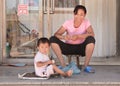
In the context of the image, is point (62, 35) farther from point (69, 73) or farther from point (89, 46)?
point (69, 73)

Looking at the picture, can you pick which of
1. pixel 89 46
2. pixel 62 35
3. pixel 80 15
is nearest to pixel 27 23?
pixel 62 35

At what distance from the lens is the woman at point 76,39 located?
5692mm

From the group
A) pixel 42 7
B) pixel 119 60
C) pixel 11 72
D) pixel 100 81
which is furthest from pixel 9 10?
pixel 100 81

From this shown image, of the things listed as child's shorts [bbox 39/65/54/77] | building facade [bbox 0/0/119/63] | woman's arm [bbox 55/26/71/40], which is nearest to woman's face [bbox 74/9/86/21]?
woman's arm [bbox 55/26/71/40]

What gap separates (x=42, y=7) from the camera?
714 cm

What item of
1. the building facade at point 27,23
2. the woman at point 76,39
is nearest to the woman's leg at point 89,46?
the woman at point 76,39

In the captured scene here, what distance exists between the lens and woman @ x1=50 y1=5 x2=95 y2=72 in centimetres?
569

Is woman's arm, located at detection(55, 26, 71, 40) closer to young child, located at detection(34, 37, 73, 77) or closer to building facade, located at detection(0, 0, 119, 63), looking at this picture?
young child, located at detection(34, 37, 73, 77)

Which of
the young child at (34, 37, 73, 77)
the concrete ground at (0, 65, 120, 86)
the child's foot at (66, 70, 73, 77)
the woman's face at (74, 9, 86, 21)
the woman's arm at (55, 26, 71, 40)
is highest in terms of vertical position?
the woman's face at (74, 9, 86, 21)

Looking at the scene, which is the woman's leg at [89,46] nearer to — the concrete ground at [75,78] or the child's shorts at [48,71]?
the concrete ground at [75,78]

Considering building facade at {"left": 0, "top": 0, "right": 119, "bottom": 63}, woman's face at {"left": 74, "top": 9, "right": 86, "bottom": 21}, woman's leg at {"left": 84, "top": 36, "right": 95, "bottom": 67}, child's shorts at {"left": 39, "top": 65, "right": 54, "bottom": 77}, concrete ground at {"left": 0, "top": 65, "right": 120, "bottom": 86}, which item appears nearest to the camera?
concrete ground at {"left": 0, "top": 65, "right": 120, "bottom": 86}

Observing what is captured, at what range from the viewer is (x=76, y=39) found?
18.9 feet

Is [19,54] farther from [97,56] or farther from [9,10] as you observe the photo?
[97,56]

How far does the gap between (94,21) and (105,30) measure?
348 mm
